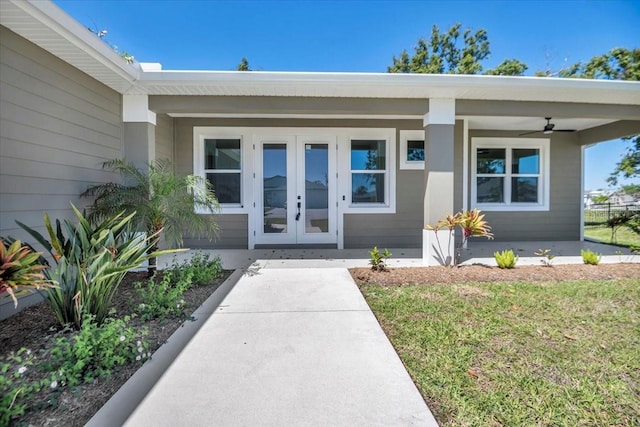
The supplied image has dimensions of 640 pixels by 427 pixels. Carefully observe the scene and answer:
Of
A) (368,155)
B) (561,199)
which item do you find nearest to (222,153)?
(368,155)

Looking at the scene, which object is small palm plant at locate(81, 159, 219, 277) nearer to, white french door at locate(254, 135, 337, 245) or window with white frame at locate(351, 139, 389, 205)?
white french door at locate(254, 135, 337, 245)

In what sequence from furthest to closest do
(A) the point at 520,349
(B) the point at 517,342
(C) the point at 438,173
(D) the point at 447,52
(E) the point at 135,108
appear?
1. (D) the point at 447,52
2. (C) the point at 438,173
3. (E) the point at 135,108
4. (B) the point at 517,342
5. (A) the point at 520,349

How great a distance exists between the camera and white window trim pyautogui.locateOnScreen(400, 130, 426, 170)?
6805 millimetres

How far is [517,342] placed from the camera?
103 inches

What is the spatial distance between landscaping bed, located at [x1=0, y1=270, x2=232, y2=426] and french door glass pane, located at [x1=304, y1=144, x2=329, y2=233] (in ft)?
9.55

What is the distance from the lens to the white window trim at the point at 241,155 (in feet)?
21.7

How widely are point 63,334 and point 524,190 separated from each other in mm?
9195

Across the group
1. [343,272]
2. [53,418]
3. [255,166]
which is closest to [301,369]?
[53,418]

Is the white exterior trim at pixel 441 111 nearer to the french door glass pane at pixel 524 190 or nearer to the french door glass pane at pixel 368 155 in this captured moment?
the french door glass pane at pixel 368 155

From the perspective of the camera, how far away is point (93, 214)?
392 cm

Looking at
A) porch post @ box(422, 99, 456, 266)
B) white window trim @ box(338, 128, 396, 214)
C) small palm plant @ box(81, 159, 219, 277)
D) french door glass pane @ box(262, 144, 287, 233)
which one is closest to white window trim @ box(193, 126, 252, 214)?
french door glass pane @ box(262, 144, 287, 233)

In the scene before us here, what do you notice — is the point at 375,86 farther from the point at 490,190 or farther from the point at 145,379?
the point at 490,190

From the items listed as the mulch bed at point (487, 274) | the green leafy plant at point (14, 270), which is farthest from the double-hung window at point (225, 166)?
the green leafy plant at point (14, 270)

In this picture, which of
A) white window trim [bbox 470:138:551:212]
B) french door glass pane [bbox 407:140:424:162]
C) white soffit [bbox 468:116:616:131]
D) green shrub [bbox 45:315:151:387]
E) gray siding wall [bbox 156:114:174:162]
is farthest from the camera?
white window trim [bbox 470:138:551:212]
